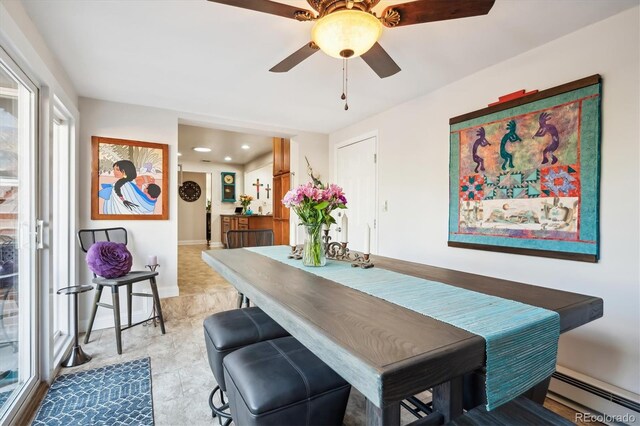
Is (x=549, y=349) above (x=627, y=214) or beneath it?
beneath

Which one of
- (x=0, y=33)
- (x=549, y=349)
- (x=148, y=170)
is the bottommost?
(x=549, y=349)

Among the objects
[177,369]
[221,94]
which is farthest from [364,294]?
[221,94]

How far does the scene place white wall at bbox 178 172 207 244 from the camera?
27.7ft

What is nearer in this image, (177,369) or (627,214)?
(627,214)

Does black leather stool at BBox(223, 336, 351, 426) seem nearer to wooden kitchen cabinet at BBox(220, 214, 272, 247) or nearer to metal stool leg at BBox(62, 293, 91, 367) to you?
metal stool leg at BBox(62, 293, 91, 367)

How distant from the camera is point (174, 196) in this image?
3.33 metres

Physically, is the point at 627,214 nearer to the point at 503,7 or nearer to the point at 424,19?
the point at 503,7

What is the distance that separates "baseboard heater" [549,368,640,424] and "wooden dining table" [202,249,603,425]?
3.25 feet

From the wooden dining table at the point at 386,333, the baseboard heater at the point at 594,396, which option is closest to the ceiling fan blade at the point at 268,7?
the wooden dining table at the point at 386,333

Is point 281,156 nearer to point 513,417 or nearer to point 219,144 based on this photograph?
point 219,144

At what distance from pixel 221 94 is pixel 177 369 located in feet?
7.85

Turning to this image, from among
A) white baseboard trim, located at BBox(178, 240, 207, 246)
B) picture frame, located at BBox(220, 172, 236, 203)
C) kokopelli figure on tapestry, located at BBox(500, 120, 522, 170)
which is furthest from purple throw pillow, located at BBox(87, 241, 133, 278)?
white baseboard trim, located at BBox(178, 240, 207, 246)

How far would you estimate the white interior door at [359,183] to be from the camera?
3.59 metres

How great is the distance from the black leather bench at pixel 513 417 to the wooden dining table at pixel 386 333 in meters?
0.11
